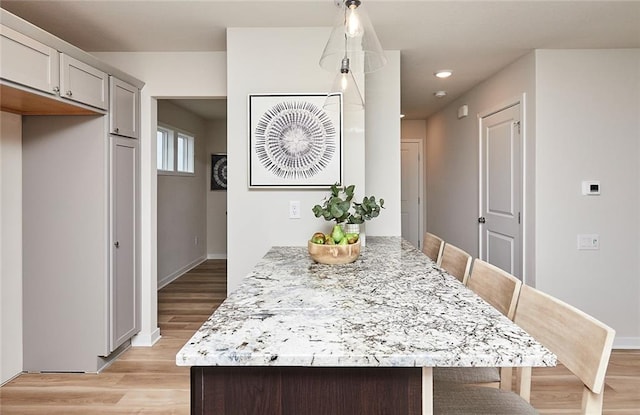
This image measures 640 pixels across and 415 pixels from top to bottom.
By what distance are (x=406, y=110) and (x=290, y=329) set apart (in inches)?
196

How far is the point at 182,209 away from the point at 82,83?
362 cm

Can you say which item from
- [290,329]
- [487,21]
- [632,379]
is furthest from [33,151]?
[632,379]

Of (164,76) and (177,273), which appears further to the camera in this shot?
(177,273)

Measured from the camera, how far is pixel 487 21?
256 cm

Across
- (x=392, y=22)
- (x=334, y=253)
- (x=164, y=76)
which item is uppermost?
(x=392, y=22)

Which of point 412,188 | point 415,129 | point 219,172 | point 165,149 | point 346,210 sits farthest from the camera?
point 219,172

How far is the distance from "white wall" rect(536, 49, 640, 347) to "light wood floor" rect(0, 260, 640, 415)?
493 millimetres

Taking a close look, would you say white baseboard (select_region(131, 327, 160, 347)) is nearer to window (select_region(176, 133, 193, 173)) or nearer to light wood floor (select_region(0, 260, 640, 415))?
light wood floor (select_region(0, 260, 640, 415))

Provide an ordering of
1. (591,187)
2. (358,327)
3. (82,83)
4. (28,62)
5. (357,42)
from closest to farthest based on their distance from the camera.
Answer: (358,327) < (357,42) < (28,62) < (82,83) < (591,187)

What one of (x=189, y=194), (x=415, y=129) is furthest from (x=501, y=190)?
(x=189, y=194)

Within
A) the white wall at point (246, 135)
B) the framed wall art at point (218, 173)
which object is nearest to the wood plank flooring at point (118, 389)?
the white wall at point (246, 135)

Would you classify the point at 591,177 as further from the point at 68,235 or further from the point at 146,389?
the point at 68,235

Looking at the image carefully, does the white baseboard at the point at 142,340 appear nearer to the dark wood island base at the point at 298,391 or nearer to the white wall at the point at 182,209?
the white wall at the point at 182,209

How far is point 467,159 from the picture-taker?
464cm
